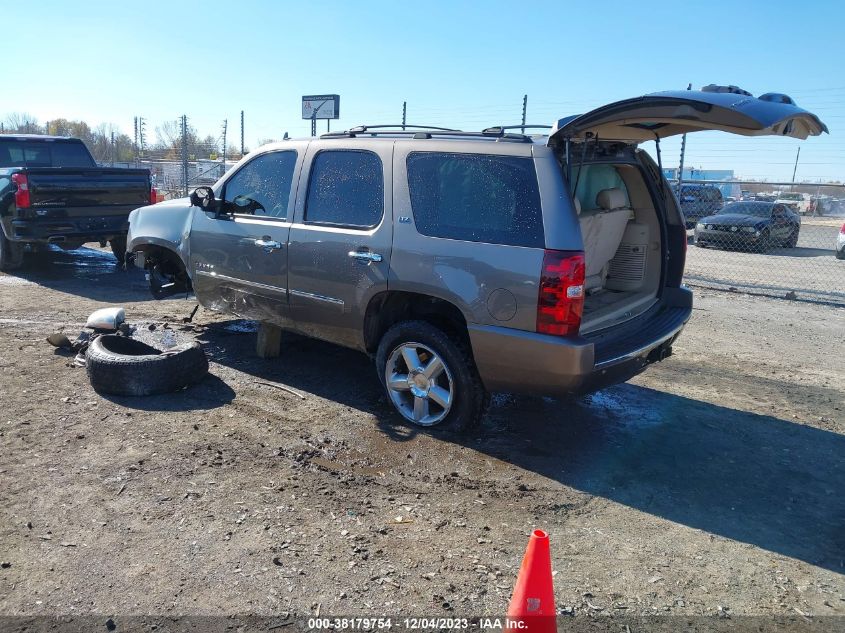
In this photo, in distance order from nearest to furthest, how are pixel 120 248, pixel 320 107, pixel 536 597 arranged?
pixel 536 597
pixel 120 248
pixel 320 107

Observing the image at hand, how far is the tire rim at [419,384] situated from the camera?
448 cm

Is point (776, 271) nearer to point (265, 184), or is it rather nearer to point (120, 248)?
point (265, 184)

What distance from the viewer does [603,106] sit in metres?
3.70

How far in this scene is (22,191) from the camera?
29.3 feet

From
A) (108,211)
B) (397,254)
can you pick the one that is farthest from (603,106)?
(108,211)

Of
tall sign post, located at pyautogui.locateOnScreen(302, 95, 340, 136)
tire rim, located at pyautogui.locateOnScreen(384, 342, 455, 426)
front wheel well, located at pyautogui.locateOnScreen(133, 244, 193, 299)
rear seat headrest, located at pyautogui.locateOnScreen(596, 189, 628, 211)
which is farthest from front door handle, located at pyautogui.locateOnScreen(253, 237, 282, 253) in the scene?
tall sign post, located at pyautogui.locateOnScreen(302, 95, 340, 136)

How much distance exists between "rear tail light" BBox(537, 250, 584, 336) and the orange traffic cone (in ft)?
5.38

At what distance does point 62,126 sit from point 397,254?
42.5 metres

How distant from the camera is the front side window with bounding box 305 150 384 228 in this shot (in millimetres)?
4723

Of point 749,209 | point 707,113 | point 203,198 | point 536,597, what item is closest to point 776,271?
point 749,209

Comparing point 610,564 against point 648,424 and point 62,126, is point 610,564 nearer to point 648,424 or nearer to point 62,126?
point 648,424

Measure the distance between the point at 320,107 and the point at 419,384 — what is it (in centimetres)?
1142

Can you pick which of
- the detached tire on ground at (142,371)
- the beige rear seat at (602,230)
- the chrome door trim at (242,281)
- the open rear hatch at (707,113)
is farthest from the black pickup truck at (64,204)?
the open rear hatch at (707,113)

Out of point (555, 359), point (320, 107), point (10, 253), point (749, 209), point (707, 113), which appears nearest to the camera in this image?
point (707, 113)
